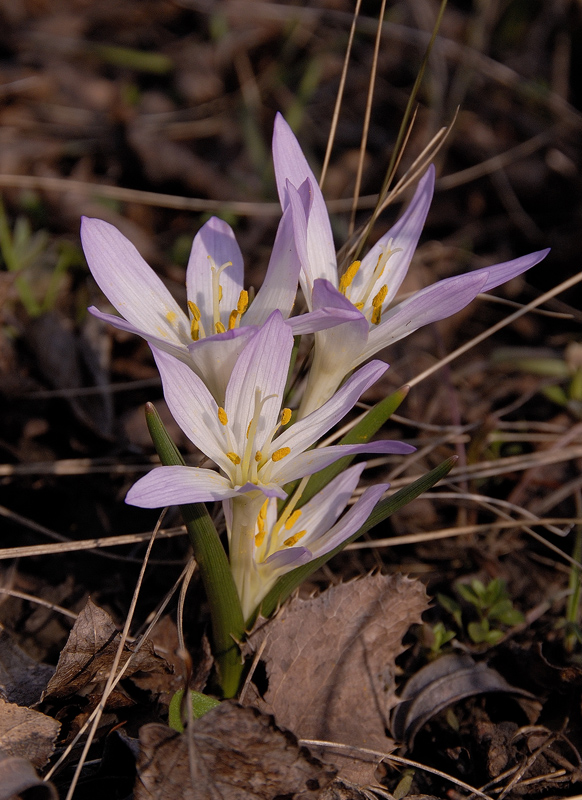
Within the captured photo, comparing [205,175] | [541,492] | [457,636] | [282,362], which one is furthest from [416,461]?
[205,175]

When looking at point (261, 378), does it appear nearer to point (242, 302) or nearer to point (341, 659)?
point (242, 302)

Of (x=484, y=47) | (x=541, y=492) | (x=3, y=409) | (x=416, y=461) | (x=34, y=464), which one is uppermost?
(x=484, y=47)

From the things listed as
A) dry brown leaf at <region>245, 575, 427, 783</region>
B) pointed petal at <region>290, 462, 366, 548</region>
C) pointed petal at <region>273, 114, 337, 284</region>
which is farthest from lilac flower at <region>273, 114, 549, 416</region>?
dry brown leaf at <region>245, 575, 427, 783</region>

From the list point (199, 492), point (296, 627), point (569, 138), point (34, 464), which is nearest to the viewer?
point (199, 492)

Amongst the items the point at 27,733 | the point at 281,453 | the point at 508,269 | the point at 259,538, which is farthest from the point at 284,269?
the point at 27,733

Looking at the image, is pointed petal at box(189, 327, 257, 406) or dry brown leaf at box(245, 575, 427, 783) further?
dry brown leaf at box(245, 575, 427, 783)

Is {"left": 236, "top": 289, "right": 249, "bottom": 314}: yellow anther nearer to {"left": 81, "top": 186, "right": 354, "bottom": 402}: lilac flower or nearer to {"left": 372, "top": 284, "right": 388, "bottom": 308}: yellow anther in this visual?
{"left": 81, "top": 186, "right": 354, "bottom": 402}: lilac flower

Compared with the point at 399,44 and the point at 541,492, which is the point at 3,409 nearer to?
the point at 541,492

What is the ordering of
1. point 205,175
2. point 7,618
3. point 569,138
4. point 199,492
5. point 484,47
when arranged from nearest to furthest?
point 199,492 < point 7,618 < point 205,175 < point 569,138 < point 484,47
